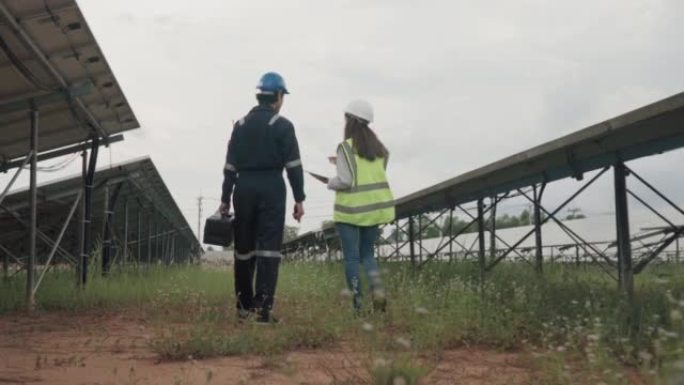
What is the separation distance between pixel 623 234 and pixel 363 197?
2462 mm

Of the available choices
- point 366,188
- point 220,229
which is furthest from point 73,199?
point 366,188

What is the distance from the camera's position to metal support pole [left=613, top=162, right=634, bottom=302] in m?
6.37

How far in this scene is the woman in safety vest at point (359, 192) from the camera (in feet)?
21.2

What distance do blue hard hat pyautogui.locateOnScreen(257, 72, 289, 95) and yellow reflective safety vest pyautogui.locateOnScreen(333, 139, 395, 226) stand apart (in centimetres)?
78

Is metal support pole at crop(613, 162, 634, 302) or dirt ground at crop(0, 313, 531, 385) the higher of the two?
metal support pole at crop(613, 162, 634, 302)

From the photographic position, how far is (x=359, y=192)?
21.5 ft

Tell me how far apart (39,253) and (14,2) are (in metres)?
15.2

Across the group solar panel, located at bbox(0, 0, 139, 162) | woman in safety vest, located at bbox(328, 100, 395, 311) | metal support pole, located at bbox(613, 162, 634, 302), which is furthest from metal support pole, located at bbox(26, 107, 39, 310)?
metal support pole, located at bbox(613, 162, 634, 302)

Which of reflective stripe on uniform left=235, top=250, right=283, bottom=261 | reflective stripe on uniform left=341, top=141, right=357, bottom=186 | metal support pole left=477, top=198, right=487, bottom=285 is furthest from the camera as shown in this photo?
metal support pole left=477, top=198, right=487, bottom=285

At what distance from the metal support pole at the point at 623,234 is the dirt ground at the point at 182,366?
2.34m

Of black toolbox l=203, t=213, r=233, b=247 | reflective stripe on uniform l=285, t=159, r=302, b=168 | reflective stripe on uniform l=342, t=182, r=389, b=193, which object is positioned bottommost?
black toolbox l=203, t=213, r=233, b=247

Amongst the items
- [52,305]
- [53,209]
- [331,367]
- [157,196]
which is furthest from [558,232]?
[331,367]

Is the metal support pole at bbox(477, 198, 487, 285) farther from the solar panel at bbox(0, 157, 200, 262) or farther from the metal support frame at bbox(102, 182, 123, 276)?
the solar panel at bbox(0, 157, 200, 262)

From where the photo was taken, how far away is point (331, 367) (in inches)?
153
